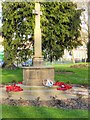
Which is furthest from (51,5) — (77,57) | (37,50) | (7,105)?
(77,57)

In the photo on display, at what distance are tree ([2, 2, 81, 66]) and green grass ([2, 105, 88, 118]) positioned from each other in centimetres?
1352

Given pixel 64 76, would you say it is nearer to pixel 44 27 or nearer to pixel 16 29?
pixel 44 27

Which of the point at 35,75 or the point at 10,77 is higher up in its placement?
the point at 35,75

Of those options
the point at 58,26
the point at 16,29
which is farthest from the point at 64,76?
the point at 16,29

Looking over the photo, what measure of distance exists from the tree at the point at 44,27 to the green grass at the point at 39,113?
1352 cm

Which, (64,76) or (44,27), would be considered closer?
(64,76)

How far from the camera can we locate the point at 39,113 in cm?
515

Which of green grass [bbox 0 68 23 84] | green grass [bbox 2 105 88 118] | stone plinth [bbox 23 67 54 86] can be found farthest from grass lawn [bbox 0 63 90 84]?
green grass [bbox 2 105 88 118]

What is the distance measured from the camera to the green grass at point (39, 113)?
16.2ft

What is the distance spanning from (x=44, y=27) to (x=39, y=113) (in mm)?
14275

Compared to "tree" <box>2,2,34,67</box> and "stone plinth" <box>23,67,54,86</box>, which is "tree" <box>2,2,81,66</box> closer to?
"tree" <box>2,2,34,67</box>

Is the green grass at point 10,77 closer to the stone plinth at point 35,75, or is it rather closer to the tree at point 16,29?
the stone plinth at point 35,75

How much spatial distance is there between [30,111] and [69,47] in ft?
53.6

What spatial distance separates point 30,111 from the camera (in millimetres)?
5312
